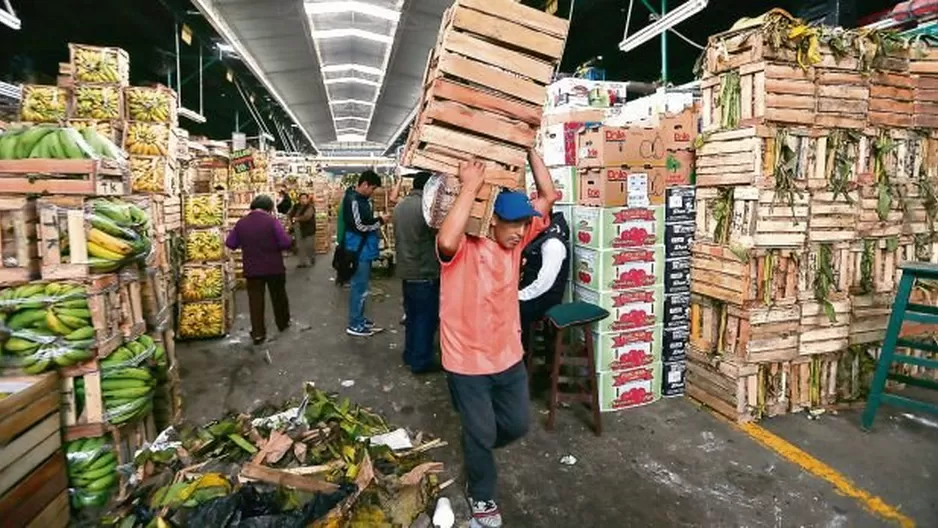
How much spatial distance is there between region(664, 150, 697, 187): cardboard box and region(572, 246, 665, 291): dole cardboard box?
28.6 inches

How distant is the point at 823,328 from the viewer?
483cm

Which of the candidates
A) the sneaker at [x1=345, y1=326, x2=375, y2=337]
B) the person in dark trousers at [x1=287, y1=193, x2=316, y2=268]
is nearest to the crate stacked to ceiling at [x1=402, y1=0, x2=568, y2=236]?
the sneaker at [x1=345, y1=326, x2=375, y2=337]

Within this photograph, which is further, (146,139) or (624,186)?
(146,139)

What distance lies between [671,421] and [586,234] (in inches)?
76.4

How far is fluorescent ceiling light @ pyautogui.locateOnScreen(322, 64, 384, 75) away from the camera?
17469 mm

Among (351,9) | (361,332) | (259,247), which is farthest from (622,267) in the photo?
(351,9)

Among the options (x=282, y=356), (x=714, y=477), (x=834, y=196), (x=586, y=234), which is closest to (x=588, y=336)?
(x=586, y=234)

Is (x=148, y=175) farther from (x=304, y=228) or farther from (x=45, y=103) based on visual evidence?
(x=304, y=228)

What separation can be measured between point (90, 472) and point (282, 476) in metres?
1.40

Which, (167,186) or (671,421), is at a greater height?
(167,186)

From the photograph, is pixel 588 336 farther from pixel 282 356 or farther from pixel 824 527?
pixel 282 356

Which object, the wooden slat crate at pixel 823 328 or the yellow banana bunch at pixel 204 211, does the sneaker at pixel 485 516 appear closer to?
the wooden slat crate at pixel 823 328

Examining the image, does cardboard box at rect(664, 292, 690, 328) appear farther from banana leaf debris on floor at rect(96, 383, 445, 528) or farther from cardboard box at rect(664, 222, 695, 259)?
banana leaf debris on floor at rect(96, 383, 445, 528)

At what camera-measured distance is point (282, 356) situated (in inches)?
265
